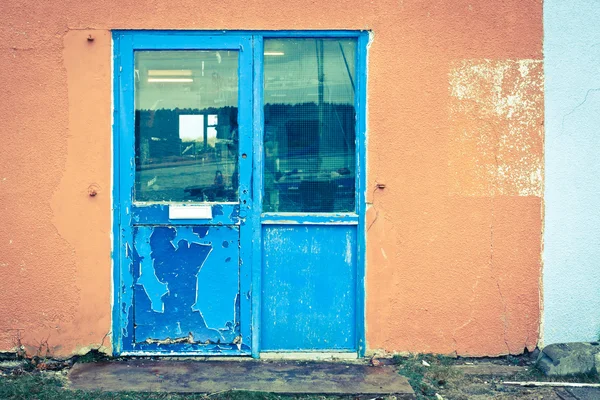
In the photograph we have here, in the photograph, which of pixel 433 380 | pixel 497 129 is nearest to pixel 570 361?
pixel 433 380

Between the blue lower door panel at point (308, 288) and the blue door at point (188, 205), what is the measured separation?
184 mm

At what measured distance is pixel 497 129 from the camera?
14.1 ft

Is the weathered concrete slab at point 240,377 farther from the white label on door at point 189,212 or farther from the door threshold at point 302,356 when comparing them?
the white label on door at point 189,212

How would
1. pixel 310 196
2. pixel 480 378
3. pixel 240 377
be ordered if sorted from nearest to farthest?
pixel 240 377 → pixel 480 378 → pixel 310 196

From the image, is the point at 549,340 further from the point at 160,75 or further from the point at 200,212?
the point at 160,75

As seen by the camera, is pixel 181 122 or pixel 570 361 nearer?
pixel 570 361

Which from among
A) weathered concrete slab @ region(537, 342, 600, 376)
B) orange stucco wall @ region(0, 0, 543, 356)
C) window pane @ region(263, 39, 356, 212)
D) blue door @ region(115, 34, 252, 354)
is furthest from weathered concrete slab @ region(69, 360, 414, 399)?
window pane @ region(263, 39, 356, 212)

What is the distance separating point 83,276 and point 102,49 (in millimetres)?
1617

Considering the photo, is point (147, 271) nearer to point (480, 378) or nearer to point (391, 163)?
point (391, 163)

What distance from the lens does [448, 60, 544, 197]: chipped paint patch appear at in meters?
4.27

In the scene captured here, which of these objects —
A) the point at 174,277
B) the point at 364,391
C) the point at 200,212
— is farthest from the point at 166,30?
the point at 364,391

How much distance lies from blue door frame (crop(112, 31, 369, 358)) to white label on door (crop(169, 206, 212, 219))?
2.1 inches

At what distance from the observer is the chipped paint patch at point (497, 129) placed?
14.0 feet

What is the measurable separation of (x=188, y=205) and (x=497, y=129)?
2.30 metres
